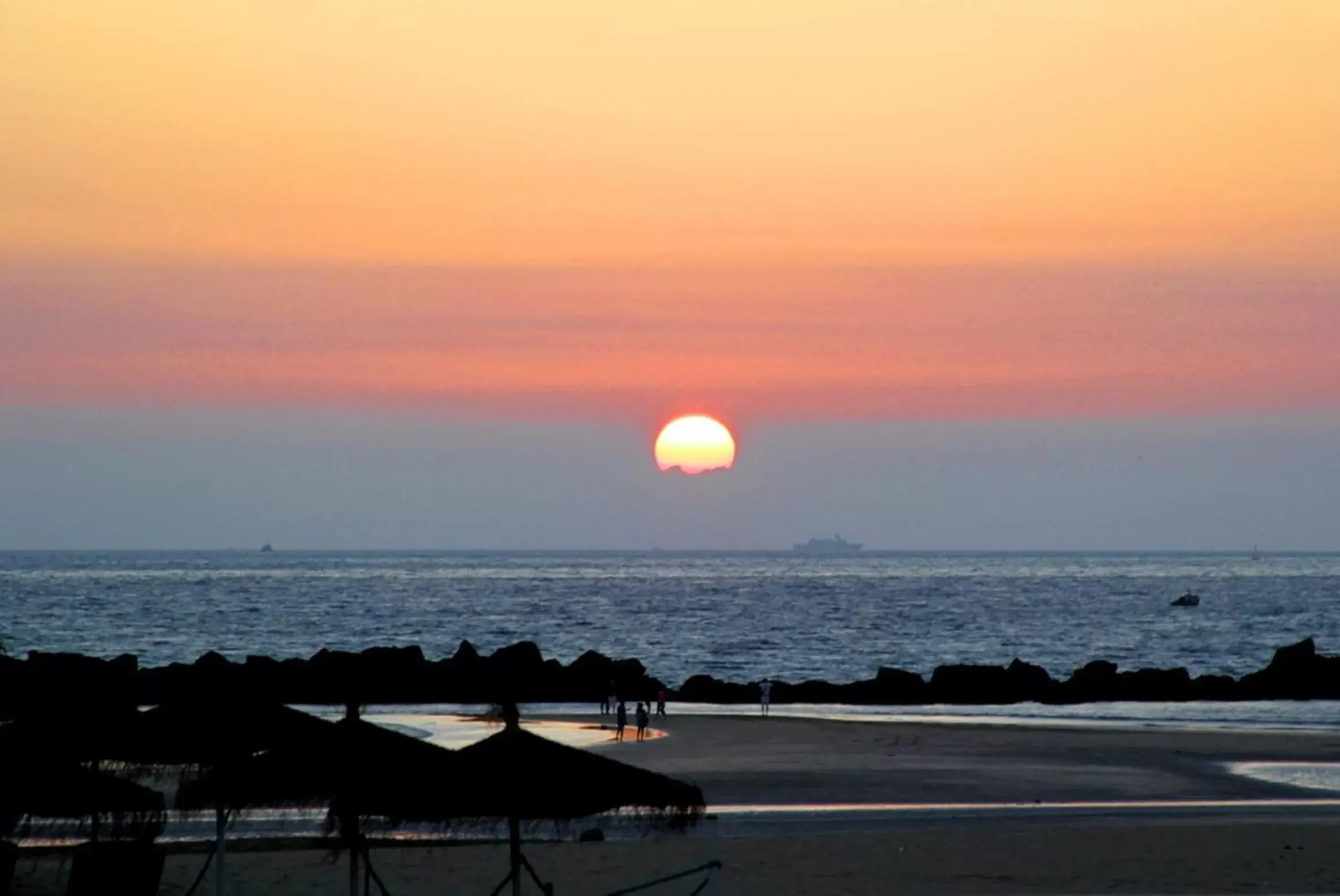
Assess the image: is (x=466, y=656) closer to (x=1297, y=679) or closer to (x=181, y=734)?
(x=1297, y=679)

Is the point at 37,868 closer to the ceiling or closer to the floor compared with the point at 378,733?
closer to the floor

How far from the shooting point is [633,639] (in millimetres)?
108875

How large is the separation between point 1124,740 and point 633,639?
66648mm

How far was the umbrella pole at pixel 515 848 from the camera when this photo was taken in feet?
50.9

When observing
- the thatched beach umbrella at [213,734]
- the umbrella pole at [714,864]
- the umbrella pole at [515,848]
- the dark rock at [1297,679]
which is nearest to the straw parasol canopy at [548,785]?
the umbrella pole at [714,864]

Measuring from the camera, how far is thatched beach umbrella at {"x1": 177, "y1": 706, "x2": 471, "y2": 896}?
15.2 metres

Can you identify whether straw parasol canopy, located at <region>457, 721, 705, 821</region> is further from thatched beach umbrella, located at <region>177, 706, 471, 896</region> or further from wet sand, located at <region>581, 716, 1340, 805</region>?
wet sand, located at <region>581, 716, 1340, 805</region>

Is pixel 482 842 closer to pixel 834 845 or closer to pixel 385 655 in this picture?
pixel 834 845

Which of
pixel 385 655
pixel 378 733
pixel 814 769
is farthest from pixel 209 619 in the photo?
pixel 378 733

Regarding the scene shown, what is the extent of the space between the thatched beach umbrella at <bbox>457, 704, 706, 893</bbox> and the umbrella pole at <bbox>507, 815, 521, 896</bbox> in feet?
1.10

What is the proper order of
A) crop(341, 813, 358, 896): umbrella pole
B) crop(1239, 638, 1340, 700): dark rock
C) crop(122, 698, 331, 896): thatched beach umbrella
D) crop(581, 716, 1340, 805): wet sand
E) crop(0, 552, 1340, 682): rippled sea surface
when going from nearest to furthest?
crop(341, 813, 358, 896): umbrella pole → crop(122, 698, 331, 896): thatched beach umbrella → crop(581, 716, 1340, 805): wet sand → crop(1239, 638, 1340, 700): dark rock → crop(0, 552, 1340, 682): rippled sea surface

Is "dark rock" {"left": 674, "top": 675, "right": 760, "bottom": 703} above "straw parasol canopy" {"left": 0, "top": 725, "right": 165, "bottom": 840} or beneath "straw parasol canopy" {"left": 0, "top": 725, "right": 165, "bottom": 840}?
beneath

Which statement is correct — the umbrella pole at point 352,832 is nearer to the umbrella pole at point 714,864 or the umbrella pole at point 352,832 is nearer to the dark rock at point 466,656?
the umbrella pole at point 714,864

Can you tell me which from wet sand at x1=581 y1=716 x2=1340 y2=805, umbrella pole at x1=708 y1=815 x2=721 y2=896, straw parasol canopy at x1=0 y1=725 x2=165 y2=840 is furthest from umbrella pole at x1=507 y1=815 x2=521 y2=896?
wet sand at x1=581 y1=716 x2=1340 y2=805
